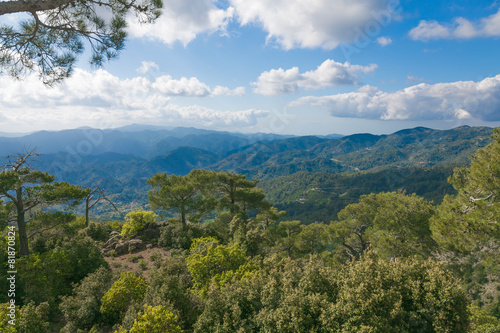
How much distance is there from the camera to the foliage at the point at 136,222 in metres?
22.8

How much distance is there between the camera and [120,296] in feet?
33.9

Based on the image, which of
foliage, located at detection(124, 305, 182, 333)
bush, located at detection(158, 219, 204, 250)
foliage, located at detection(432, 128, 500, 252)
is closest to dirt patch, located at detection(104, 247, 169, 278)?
bush, located at detection(158, 219, 204, 250)

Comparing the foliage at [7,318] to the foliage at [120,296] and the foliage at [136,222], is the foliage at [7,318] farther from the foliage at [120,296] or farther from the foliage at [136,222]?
the foliage at [136,222]

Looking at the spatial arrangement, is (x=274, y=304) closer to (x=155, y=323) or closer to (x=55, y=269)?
(x=155, y=323)

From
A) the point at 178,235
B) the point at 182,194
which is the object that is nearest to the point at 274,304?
the point at 178,235

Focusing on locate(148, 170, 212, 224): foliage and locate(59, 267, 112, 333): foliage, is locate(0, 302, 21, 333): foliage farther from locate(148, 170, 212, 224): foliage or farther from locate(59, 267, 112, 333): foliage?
locate(148, 170, 212, 224): foliage

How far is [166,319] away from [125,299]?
430 centimetres

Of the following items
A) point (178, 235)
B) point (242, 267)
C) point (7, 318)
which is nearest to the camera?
point (7, 318)

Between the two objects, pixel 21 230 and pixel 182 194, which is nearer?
pixel 21 230

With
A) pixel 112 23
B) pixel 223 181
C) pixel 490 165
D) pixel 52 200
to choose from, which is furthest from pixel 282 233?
pixel 112 23

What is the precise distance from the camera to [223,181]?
2344 centimetres

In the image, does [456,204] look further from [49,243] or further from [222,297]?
[49,243]

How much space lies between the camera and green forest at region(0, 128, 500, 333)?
Result: 7270 mm

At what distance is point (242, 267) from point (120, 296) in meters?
5.78
